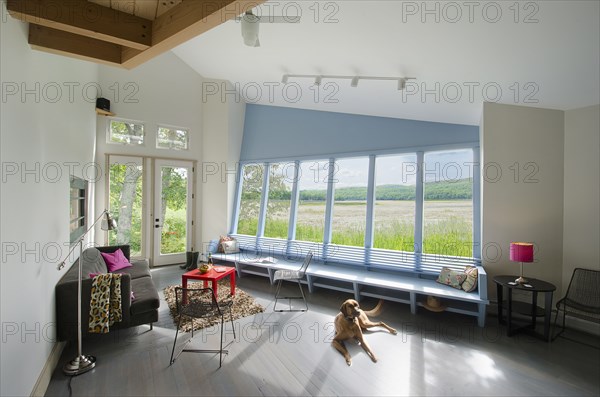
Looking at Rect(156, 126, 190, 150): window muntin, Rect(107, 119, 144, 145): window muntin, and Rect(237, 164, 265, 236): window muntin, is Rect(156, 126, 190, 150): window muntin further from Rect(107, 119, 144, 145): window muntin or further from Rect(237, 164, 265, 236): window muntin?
Rect(237, 164, 265, 236): window muntin

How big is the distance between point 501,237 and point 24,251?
15.6ft

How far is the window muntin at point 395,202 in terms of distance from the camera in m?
4.41

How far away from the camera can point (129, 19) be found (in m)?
1.59

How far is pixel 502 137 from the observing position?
349cm

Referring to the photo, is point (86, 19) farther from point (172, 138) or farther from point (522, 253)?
point (172, 138)

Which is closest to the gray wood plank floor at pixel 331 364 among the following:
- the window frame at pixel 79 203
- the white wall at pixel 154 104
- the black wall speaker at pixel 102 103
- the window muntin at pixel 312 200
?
the window frame at pixel 79 203

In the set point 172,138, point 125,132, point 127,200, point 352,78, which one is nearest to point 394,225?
point 352,78

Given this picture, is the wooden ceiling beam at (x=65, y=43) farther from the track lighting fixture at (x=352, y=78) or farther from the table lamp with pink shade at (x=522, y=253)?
the table lamp with pink shade at (x=522, y=253)

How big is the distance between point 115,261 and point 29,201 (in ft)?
8.32

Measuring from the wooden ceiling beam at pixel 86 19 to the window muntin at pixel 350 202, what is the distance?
12.6 ft

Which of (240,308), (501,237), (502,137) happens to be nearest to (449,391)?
(501,237)

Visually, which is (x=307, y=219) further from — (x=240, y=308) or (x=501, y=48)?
(x=501, y=48)

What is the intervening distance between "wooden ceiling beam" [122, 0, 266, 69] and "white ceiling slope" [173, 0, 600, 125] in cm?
163

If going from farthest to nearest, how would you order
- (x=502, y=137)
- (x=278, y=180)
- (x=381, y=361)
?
(x=278, y=180) < (x=502, y=137) < (x=381, y=361)
